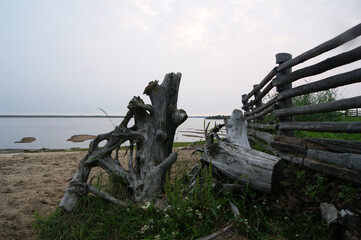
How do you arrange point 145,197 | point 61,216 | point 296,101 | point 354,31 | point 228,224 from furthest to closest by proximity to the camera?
point 296,101, point 145,197, point 61,216, point 354,31, point 228,224

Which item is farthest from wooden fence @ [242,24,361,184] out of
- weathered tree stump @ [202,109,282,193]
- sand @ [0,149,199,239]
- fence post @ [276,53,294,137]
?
sand @ [0,149,199,239]

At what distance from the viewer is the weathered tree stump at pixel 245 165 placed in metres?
2.67

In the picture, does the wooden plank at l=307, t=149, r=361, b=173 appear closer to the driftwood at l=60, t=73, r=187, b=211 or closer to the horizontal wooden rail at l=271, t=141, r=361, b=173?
the horizontal wooden rail at l=271, t=141, r=361, b=173

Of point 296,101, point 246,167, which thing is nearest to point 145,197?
point 246,167

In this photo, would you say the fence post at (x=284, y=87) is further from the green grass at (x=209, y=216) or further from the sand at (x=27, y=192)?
the sand at (x=27, y=192)

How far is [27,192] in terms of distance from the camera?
4.04 meters

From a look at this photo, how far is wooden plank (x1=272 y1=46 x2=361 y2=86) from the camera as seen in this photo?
2701mm

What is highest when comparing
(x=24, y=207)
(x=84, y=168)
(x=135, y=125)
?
(x=135, y=125)

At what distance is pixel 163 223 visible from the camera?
2441mm

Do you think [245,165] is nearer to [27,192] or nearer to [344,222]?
[344,222]

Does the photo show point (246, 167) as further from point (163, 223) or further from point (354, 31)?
point (354, 31)

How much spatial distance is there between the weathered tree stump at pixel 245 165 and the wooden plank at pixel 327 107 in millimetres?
1163

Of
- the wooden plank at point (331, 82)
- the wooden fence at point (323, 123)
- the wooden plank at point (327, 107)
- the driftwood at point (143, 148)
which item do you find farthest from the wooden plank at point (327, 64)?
the driftwood at point (143, 148)

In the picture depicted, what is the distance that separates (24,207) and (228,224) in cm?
327
